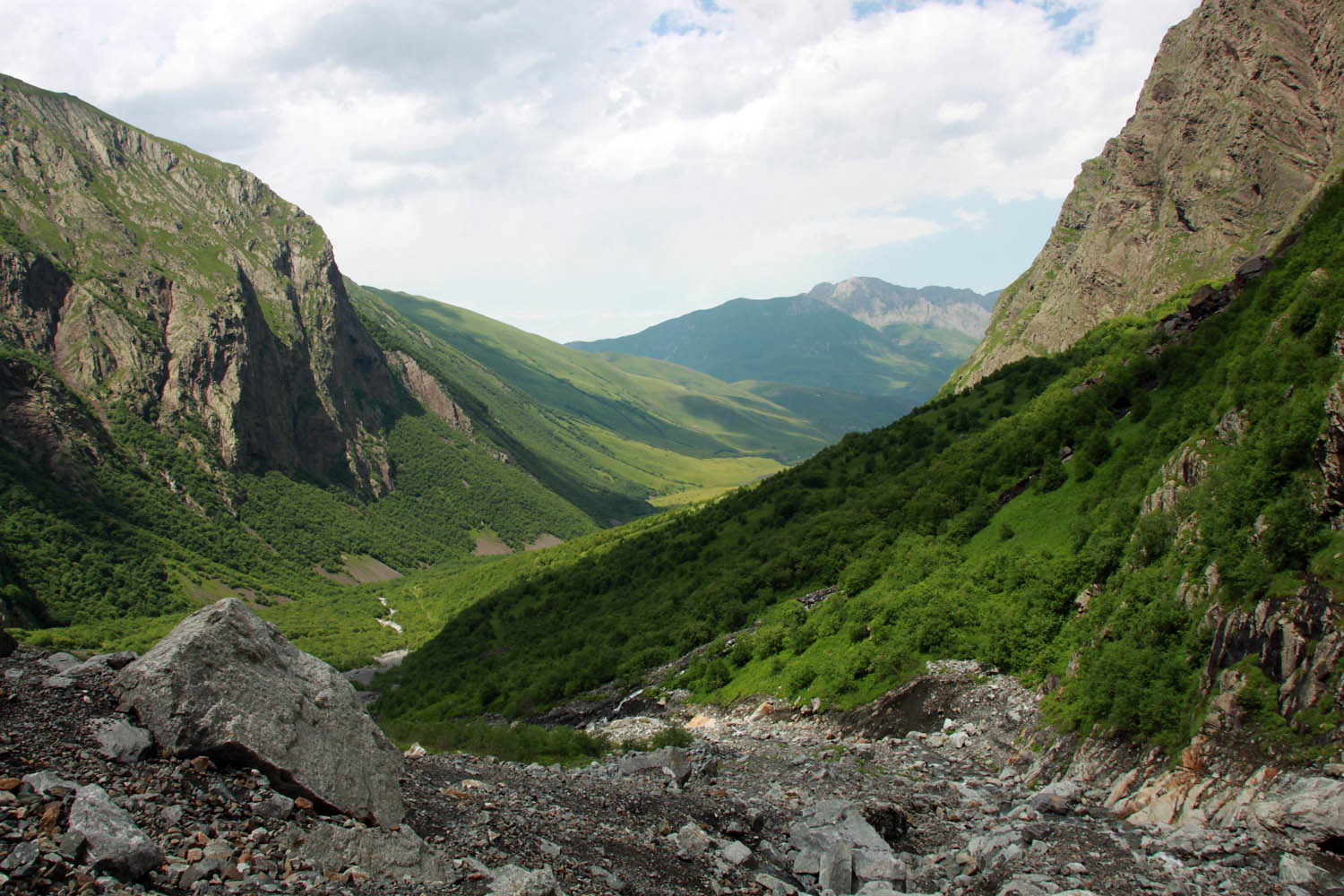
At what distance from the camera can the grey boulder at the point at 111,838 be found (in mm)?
9398

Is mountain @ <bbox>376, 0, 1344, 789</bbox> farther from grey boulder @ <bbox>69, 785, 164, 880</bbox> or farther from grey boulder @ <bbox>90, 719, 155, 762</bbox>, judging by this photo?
grey boulder @ <bbox>90, 719, 155, 762</bbox>

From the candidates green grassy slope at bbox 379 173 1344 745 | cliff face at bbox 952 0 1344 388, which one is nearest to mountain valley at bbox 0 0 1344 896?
green grassy slope at bbox 379 173 1344 745

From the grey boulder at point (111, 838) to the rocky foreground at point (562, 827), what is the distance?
0.9 inches

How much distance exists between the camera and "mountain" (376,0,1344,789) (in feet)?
54.4

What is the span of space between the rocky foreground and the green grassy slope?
12.0 ft

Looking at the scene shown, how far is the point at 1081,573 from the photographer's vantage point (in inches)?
1103

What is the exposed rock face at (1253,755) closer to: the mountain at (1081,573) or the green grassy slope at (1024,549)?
the mountain at (1081,573)

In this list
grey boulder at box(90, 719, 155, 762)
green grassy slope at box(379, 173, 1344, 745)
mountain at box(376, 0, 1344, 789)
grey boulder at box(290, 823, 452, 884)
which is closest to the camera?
grey boulder at box(290, 823, 452, 884)

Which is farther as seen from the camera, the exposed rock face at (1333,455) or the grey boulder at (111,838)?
the exposed rock face at (1333,455)

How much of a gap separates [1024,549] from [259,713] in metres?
30.7

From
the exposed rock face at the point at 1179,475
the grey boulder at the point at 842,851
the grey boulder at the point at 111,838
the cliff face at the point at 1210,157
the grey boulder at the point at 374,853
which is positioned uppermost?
the cliff face at the point at 1210,157

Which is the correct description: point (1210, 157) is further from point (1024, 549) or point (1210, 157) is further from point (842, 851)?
point (842, 851)

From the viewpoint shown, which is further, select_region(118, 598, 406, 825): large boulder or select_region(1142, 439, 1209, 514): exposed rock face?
select_region(1142, 439, 1209, 514): exposed rock face

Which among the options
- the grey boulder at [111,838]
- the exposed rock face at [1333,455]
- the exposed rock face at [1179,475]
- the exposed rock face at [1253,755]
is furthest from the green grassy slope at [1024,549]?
the grey boulder at [111,838]
